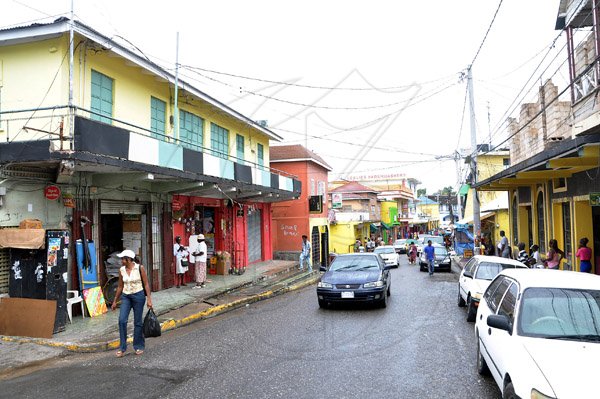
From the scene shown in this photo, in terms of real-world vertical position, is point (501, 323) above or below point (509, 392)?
above

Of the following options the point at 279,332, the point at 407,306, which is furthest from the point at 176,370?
the point at 407,306

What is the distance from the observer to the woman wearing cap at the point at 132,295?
737cm

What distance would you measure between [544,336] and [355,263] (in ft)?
27.3

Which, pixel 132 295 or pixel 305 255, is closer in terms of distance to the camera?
pixel 132 295

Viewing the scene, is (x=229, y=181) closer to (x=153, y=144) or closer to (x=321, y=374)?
(x=153, y=144)

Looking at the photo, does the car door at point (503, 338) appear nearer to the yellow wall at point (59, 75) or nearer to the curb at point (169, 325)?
the curb at point (169, 325)

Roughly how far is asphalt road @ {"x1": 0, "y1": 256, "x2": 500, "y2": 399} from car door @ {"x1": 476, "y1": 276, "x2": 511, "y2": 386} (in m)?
0.45

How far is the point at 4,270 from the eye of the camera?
30.8 feet

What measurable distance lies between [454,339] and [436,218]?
3607 inches

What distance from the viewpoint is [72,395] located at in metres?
5.61

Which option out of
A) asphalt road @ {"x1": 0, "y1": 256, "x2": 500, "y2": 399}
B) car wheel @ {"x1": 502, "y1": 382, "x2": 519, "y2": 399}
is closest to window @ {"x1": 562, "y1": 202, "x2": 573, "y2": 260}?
asphalt road @ {"x1": 0, "y1": 256, "x2": 500, "y2": 399}

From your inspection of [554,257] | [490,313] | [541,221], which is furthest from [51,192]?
[541,221]

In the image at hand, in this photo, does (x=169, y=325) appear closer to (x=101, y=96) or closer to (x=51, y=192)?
(x=51, y=192)

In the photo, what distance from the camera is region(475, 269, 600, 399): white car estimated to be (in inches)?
141
